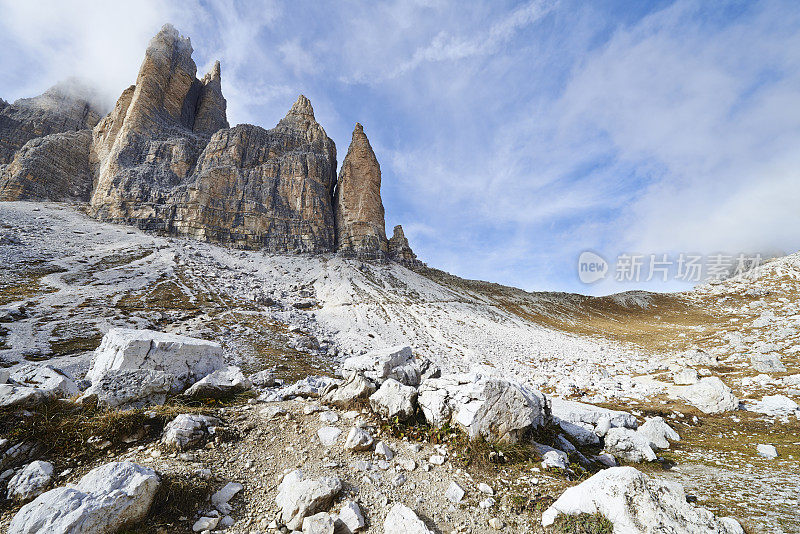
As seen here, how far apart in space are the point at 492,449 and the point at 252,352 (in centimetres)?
1438

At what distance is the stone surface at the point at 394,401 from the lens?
653 centimetres

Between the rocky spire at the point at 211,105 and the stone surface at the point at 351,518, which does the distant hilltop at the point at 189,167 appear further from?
the stone surface at the point at 351,518

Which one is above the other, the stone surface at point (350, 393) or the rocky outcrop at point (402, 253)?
the rocky outcrop at point (402, 253)

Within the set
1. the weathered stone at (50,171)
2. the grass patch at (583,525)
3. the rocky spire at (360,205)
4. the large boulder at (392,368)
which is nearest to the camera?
the grass patch at (583,525)

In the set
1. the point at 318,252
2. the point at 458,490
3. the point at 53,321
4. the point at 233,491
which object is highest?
the point at 318,252

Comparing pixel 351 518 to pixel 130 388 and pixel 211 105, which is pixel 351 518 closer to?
pixel 130 388

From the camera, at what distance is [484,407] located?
6004 millimetres

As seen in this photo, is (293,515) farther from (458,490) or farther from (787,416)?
(787,416)

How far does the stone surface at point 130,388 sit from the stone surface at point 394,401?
5.29 meters

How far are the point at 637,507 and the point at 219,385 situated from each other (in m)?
9.08

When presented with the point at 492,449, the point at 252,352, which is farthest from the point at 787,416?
the point at 252,352

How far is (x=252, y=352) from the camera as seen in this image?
51.1 feet

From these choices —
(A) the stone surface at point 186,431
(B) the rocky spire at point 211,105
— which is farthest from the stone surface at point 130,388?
(B) the rocky spire at point 211,105

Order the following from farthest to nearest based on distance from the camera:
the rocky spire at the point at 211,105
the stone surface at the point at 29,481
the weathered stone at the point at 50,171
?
the rocky spire at the point at 211,105 → the weathered stone at the point at 50,171 → the stone surface at the point at 29,481
